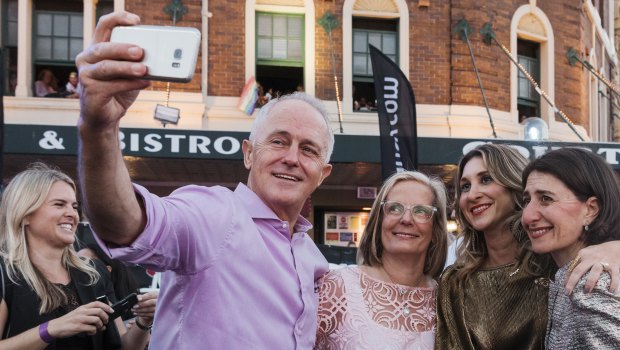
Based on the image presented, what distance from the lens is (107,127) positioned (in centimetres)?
148

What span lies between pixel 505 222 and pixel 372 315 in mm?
794

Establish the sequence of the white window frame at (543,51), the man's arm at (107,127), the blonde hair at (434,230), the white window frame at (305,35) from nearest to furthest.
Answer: the man's arm at (107,127)
the blonde hair at (434,230)
the white window frame at (305,35)
the white window frame at (543,51)

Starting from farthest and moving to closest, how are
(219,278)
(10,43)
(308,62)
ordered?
(308,62) < (10,43) < (219,278)

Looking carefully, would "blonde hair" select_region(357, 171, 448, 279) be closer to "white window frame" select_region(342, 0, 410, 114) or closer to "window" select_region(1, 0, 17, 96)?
"white window frame" select_region(342, 0, 410, 114)

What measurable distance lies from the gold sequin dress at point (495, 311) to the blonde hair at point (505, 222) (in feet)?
0.20

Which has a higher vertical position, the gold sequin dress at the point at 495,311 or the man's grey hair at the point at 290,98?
the man's grey hair at the point at 290,98

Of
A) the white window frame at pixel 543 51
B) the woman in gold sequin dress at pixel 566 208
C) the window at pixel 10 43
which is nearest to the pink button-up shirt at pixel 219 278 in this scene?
the woman in gold sequin dress at pixel 566 208

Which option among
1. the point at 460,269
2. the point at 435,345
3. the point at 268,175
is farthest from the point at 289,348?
the point at 460,269

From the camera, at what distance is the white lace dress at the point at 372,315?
2.94 meters

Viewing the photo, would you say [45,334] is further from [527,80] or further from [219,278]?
[527,80]

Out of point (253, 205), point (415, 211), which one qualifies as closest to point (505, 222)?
point (415, 211)

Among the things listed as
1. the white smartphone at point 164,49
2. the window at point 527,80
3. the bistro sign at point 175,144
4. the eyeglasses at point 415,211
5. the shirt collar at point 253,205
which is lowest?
the eyeglasses at point 415,211

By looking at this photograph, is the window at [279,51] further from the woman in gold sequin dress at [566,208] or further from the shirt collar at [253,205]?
the shirt collar at [253,205]

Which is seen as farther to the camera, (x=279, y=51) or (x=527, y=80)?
(x=527, y=80)
